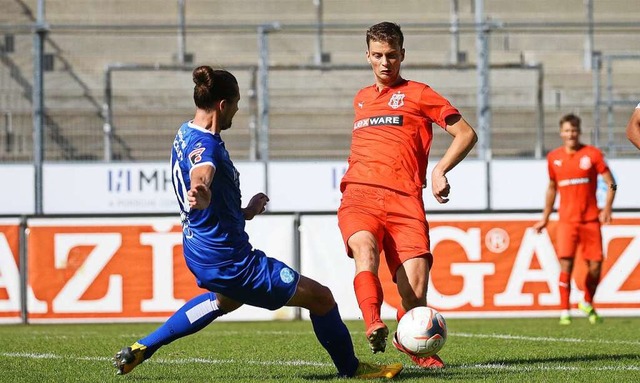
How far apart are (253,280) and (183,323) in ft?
2.25

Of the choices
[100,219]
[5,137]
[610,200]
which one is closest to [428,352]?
[610,200]

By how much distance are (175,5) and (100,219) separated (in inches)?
271

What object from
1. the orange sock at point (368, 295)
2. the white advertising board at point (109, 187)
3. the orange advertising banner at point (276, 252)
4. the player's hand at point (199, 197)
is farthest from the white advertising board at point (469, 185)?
the player's hand at point (199, 197)

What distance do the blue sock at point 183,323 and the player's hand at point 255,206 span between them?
2.06 ft

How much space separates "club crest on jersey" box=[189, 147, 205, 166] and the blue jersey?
0.08 meters

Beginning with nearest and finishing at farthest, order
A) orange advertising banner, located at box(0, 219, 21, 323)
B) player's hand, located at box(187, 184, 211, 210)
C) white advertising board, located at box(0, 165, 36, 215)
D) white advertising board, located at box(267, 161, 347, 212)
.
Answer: player's hand, located at box(187, 184, 211, 210), orange advertising banner, located at box(0, 219, 21, 323), white advertising board, located at box(0, 165, 36, 215), white advertising board, located at box(267, 161, 347, 212)

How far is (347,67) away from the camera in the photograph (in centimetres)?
1848

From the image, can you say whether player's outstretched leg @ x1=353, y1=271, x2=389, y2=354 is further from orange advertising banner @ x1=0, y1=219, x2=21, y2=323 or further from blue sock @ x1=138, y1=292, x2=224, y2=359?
orange advertising banner @ x1=0, y1=219, x2=21, y2=323

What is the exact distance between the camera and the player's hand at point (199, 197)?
5598 millimetres

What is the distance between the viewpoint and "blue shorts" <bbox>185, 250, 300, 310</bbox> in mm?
6125

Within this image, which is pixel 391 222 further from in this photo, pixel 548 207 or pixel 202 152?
pixel 548 207

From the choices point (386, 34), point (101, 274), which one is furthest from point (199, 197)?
point (101, 274)

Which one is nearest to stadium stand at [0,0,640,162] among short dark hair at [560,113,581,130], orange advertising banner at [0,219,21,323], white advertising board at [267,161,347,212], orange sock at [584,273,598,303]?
white advertising board at [267,161,347,212]

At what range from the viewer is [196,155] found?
233 inches
